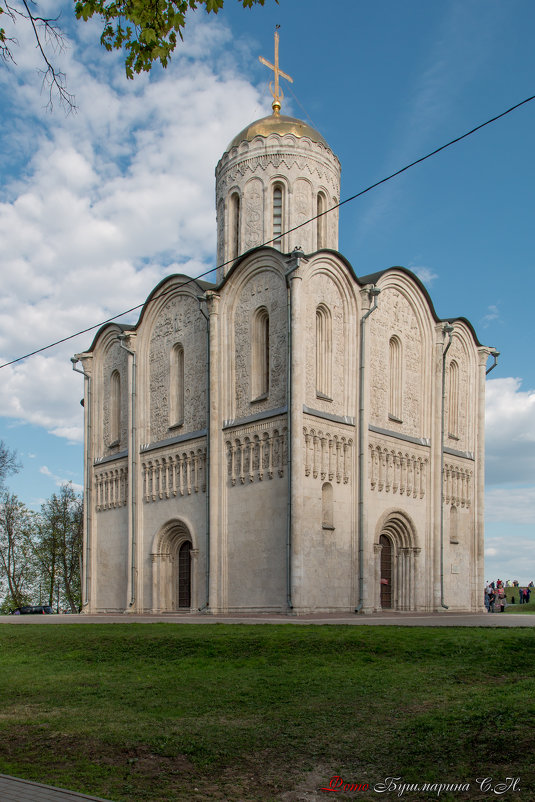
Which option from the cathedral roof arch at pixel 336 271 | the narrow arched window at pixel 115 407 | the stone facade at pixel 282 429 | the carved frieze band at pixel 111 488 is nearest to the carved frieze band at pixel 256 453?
the stone facade at pixel 282 429

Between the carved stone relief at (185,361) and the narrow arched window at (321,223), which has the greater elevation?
the narrow arched window at (321,223)

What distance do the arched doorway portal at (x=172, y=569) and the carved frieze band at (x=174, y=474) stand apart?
1208 mm

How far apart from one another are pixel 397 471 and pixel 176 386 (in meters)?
8.21

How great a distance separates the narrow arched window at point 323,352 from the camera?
24656 millimetres

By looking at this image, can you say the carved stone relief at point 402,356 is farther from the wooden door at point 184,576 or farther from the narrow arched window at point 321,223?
the wooden door at point 184,576

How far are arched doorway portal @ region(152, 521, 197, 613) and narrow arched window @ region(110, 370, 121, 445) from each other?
17.3ft

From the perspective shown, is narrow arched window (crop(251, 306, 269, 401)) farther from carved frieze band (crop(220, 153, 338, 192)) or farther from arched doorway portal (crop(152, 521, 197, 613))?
carved frieze band (crop(220, 153, 338, 192))

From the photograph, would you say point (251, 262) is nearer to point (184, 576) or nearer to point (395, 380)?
point (395, 380)

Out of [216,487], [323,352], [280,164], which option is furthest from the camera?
[280,164]

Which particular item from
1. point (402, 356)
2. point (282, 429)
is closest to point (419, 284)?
point (402, 356)

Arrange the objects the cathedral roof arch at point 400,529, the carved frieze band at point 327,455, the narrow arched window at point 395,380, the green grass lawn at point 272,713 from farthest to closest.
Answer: the narrow arched window at point 395,380 < the cathedral roof arch at point 400,529 < the carved frieze band at point 327,455 < the green grass lawn at point 272,713

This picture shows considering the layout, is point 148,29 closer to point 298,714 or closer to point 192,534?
point 298,714

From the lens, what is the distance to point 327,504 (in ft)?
78.5

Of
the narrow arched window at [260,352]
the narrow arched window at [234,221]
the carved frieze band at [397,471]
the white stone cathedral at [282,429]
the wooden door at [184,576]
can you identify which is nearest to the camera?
the white stone cathedral at [282,429]
